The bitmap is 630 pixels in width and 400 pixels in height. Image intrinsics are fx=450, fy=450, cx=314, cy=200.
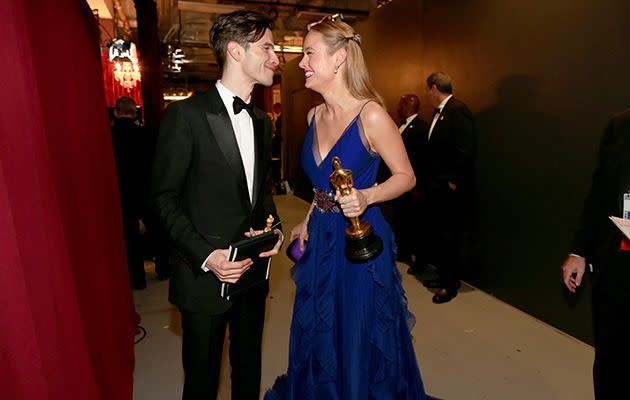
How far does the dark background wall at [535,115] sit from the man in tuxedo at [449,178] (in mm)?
177

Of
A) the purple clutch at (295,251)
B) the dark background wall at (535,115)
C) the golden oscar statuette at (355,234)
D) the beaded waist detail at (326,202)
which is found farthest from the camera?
the dark background wall at (535,115)

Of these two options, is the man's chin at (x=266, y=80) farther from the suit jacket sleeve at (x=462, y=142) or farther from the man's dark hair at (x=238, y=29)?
the suit jacket sleeve at (x=462, y=142)

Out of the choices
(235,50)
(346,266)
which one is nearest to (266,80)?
(235,50)

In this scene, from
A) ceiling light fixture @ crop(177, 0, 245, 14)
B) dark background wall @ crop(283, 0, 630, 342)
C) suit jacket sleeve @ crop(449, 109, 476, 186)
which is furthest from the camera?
ceiling light fixture @ crop(177, 0, 245, 14)

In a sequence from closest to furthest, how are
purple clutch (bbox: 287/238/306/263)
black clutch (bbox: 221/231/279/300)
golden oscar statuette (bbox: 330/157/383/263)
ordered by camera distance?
black clutch (bbox: 221/231/279/300)
golden oscar statuette (bbox: 330/157/383/263)
purple clutch (bbox: 287/238/306/263)

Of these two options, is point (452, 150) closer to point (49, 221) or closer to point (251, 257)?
point (251, 257)

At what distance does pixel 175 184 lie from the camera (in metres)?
1.64

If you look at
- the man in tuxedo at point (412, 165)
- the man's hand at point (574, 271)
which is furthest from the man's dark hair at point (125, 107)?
the man's hand at point (574, 271)

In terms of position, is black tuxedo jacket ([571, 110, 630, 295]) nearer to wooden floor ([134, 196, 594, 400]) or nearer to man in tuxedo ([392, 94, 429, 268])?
wooden floor ([134, 196, 594, 400])

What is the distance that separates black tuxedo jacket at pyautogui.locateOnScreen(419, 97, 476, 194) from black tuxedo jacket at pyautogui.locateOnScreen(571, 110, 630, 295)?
2.32m

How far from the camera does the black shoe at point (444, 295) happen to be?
4207mm

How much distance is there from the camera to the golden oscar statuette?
5.61 feet

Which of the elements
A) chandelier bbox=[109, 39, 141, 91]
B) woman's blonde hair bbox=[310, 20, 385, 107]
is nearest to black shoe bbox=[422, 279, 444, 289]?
woman's blonde hair bbox=[310, 20, 385, 107]

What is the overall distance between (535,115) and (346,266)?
251 centimetres
